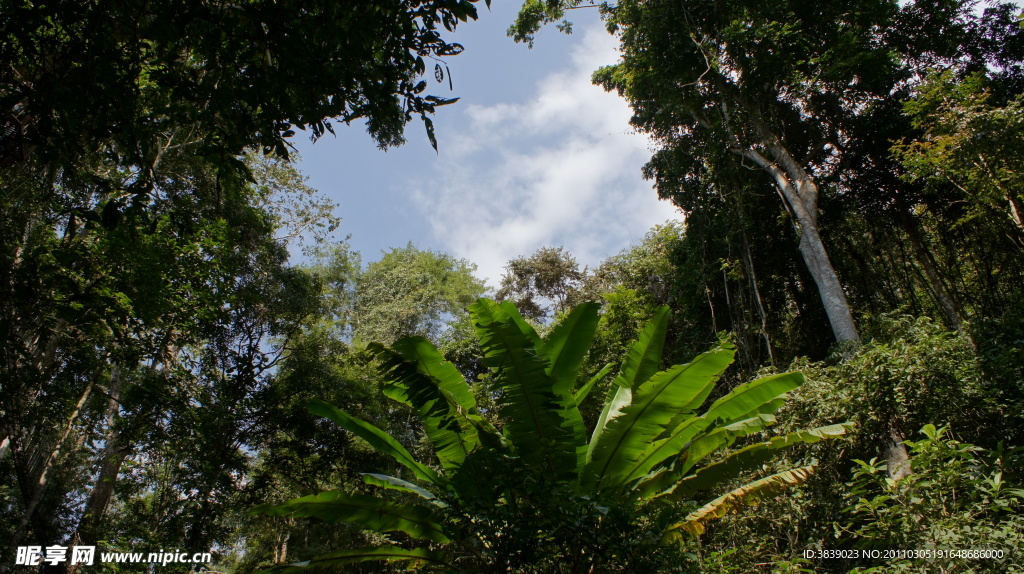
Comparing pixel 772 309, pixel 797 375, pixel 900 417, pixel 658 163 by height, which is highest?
pixel 658 163

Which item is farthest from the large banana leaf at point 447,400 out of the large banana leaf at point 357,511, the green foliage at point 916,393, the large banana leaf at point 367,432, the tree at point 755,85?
the tree at point 755,85

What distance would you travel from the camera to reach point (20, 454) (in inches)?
170

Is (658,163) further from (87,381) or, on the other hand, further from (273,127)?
(87,381)

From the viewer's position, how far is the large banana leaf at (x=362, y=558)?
2844mm

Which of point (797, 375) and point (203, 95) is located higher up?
point (203, 95)

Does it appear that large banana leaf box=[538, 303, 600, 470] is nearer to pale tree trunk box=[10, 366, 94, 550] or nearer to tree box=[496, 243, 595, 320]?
pale tree trunk box=[10, 366, 94, 550]

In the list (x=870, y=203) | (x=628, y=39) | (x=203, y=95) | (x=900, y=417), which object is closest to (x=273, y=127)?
(x=203, y=95)

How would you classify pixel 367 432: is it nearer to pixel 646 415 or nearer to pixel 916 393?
pixel 646 415

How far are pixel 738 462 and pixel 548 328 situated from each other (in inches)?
278

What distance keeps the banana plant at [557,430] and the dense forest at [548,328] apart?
0.02m

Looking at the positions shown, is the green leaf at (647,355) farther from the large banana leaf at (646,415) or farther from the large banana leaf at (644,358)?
the large banana leaf at (646,415)

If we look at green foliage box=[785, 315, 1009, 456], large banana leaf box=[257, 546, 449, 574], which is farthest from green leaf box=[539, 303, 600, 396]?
green foliage box=[785, 315, 1009, 456]

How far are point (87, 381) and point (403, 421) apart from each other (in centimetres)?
522

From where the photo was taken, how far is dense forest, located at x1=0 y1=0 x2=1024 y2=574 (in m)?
2.28
